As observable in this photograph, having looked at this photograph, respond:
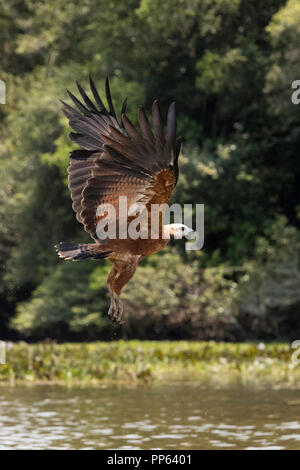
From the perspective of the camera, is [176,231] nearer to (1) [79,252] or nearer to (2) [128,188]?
(2) [128,188]

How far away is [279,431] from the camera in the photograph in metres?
11.8

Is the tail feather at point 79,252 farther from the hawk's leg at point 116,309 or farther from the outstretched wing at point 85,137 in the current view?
the outstretched wing at point 85,137

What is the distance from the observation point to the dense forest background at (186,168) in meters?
23.1

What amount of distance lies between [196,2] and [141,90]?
2441 millimetres

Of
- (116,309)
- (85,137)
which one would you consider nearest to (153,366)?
(85,137)

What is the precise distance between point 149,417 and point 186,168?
1091 cm

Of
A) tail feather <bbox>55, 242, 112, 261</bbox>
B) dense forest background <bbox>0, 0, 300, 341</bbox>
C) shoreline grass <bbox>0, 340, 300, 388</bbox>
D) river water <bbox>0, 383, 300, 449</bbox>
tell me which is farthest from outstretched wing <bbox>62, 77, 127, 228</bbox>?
dense forest background <bbox>0, 0, 300, 341</bbox>

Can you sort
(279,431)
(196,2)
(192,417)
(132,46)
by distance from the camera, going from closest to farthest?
(279,431)
(192,417)
(196,2)
(132,46)

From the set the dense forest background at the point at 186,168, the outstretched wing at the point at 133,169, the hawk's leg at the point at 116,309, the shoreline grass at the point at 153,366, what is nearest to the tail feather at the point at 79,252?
the outstretched wing at the point at 133,169

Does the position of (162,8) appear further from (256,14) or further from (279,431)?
(279,431)

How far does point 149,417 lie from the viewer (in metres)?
13.1

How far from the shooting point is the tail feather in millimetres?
7676
